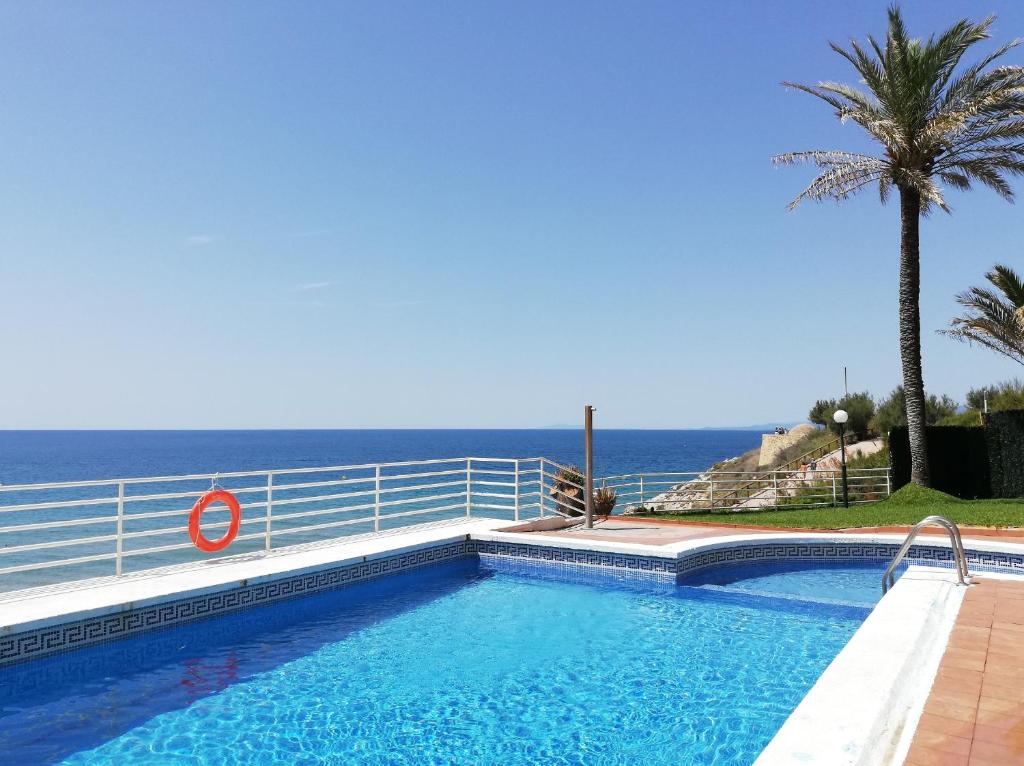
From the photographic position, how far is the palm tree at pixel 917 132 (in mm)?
12836

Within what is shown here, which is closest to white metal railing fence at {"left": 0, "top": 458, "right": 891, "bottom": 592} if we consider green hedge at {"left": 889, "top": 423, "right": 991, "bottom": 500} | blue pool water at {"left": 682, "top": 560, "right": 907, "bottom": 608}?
green hedge at {"left": 889, "top": 423, "right": 991, "bottom": 500}

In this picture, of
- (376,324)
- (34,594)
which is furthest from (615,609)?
(376,324)

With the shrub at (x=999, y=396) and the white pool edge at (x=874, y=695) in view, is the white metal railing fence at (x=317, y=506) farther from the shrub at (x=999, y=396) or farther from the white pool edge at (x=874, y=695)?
the shrub at (x=999, y=396)

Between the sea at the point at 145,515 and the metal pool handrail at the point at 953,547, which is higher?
the metal pool handrail at the point at 953,547

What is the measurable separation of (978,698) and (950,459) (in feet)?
46.4

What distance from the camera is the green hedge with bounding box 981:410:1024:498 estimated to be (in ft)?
47.3

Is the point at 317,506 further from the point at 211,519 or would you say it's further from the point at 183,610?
the point at 183,610

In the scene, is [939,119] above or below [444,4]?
below

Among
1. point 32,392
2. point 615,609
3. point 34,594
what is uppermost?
point 32,392

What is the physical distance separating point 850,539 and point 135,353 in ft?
129

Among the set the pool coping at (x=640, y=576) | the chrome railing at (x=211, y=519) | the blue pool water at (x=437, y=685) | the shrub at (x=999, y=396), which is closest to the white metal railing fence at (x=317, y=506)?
the chrome railing at (x=211, y=519)

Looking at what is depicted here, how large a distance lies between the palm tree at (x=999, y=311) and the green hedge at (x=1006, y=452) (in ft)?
5.87

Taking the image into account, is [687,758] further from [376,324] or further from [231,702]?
[376,324]

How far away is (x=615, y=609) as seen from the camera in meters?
6.81
